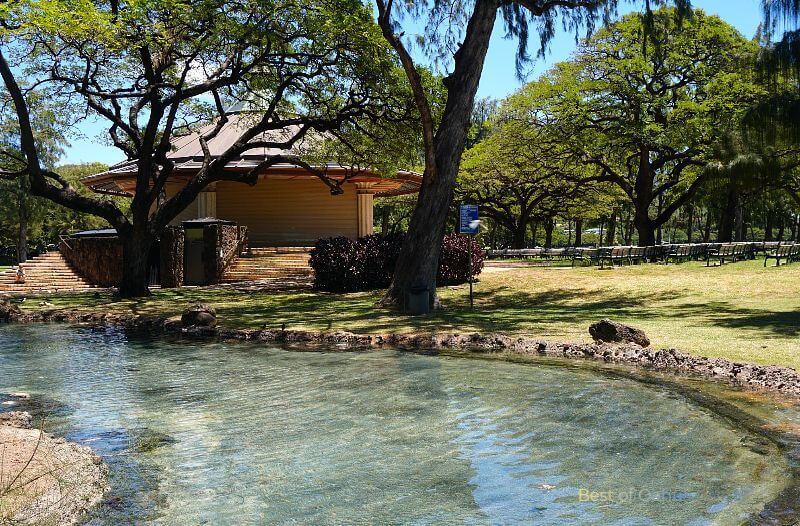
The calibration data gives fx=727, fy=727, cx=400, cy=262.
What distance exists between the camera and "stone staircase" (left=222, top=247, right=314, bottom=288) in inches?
977

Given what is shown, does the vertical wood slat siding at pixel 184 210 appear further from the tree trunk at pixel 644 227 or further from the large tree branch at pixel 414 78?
the tree trunk at pixel 644 227

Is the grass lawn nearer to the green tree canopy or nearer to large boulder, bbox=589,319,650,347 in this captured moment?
large boulder, bbox=589,319,650,347

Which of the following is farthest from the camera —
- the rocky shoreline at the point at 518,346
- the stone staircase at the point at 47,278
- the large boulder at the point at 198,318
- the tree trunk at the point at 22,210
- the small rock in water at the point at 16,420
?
the tree trunk at the point at 22,210

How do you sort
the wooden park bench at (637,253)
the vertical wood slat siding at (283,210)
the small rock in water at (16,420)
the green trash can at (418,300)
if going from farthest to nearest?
the vertical wood slat siding at (283,210) < the wooden park bench at (637,253) < the green trash can at (418,300) < the small rock in water at (16,420)

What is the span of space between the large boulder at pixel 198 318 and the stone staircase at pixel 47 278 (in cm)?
1163

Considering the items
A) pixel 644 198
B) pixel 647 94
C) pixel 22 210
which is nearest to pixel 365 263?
pixel 647 94

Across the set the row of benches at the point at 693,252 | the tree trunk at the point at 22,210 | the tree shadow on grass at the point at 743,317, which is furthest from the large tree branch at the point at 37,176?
the tree trunk at the point at 22,210

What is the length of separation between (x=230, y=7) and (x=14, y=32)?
4569mm

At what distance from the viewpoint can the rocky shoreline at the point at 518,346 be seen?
7.86 metres

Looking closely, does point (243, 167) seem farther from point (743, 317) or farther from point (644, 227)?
point (743, 317)

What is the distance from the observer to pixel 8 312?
633 inches

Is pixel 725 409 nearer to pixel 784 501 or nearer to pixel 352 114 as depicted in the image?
pixel 784 501

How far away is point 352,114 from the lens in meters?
19.8

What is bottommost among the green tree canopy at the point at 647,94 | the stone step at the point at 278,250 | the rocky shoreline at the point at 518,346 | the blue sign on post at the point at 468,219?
the rocky shoreline at the point at 518,346
